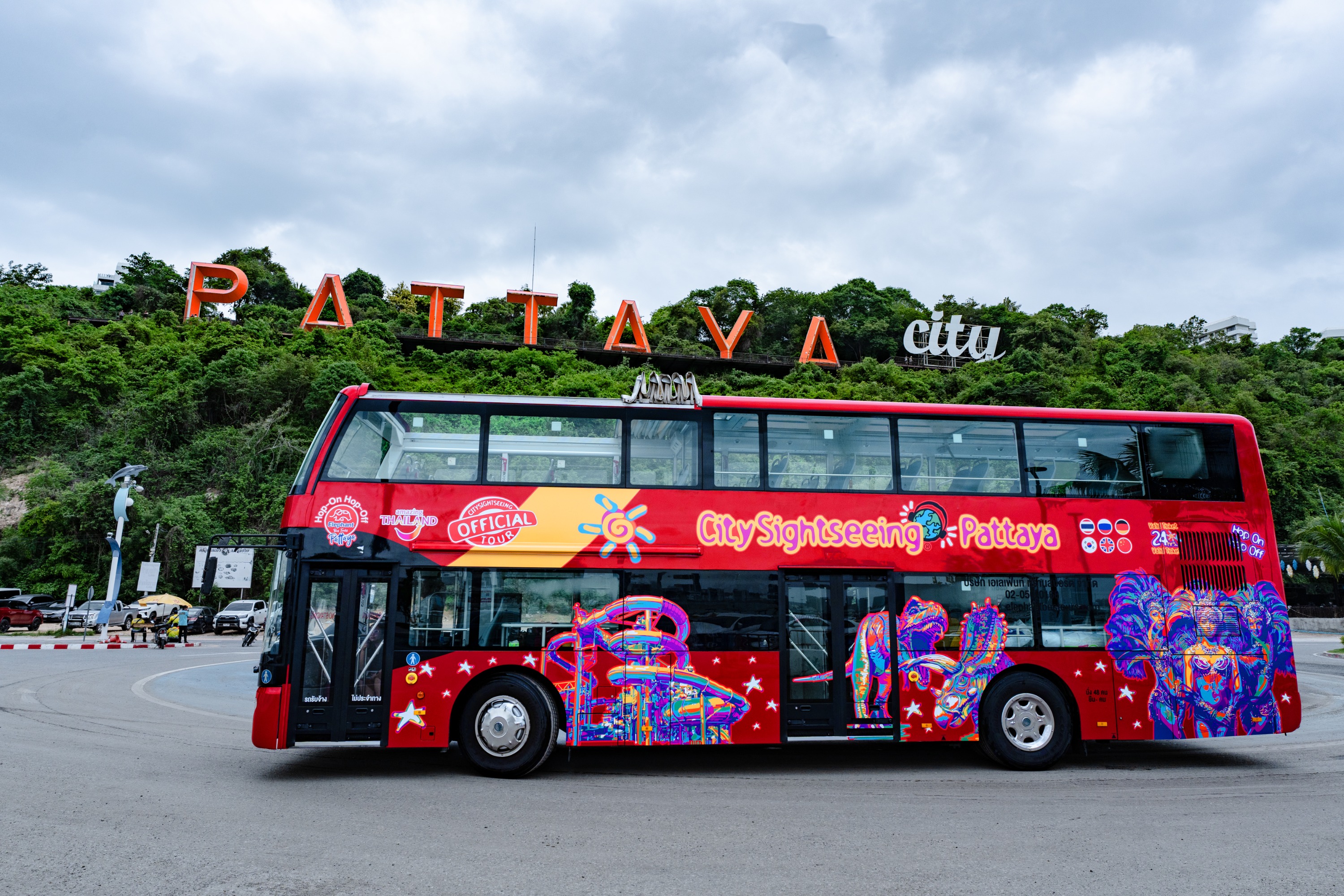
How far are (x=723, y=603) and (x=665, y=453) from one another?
64.7 inches

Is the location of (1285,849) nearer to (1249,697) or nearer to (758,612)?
Answer: (1249,697)

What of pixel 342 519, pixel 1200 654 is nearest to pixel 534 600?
pixel 342 519

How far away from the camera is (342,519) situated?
26.2 ft

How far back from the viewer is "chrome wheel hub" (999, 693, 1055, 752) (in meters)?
8.40

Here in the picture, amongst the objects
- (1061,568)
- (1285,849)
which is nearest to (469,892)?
(1285,849)

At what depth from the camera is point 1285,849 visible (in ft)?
18.5

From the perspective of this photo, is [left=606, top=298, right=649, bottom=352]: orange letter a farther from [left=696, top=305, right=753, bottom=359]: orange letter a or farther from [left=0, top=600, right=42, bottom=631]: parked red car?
[left=0, top=600, right=42, bottom=631]: parked red car

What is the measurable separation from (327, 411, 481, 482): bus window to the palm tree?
33.6m

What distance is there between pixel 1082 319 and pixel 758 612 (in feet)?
258

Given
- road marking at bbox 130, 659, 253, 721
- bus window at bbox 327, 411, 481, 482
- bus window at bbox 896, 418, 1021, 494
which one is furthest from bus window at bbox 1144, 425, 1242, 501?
road marking at bbox 130, 659, 253, 721

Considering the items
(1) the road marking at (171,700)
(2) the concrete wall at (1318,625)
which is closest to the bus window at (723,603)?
(1) the road marking at (171,700)

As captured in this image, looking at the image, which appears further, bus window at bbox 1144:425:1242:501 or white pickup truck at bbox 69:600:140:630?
white pickup truck at bbox 69:600:140:630

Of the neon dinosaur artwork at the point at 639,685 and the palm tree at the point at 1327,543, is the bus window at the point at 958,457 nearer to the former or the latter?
the neon dinosaur artwork at the point at 639,685

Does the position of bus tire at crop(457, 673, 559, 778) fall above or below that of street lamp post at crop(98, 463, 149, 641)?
below
